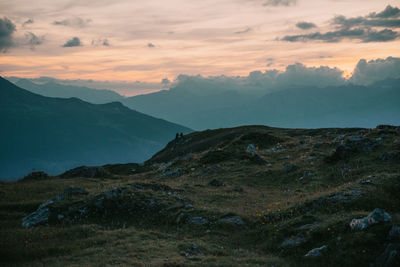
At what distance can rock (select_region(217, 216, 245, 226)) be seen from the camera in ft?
75.4

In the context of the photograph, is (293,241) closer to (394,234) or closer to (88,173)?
(394,234)

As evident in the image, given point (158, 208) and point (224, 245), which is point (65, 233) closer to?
point (158, 208)

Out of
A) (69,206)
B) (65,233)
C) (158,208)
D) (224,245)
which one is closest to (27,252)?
(65,233)

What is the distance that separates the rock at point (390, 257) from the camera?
13.9 m

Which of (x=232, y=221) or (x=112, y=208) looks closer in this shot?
(x=232, y=221)

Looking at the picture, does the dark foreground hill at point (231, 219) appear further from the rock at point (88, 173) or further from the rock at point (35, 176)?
the rock at point (88, 173)

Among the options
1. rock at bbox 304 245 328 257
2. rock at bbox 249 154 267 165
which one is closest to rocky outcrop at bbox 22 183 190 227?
rock at bbox 304 245 328 257

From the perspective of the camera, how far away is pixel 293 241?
18.7m

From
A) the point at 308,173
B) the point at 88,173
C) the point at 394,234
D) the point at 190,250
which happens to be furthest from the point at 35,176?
the point at 394,234

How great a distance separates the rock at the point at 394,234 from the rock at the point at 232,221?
996cm

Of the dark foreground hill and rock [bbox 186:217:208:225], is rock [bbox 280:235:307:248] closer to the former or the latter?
the dark foreground hill

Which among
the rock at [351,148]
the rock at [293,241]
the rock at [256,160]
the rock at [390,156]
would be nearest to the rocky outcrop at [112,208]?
the rock at [293,241]

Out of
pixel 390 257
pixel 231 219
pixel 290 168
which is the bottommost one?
pixel 231 219

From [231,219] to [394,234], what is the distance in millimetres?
11087
